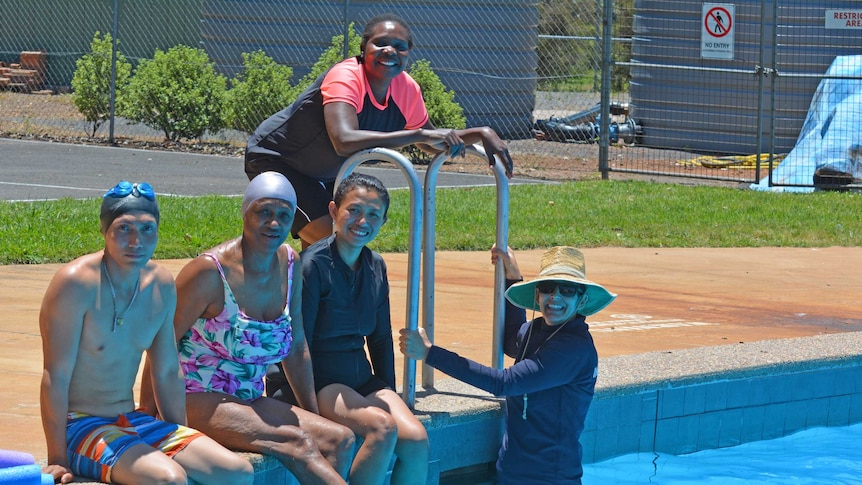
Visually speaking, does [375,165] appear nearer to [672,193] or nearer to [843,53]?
[672,193]

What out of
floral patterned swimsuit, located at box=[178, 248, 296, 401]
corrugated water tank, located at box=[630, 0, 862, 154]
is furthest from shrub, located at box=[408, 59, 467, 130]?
floral patterned swimsuit, located at box=[178, 248, 296, 401]

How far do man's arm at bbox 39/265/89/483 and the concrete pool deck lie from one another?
0.73m

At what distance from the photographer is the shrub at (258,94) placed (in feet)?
57.8

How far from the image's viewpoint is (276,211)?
13.5 feet

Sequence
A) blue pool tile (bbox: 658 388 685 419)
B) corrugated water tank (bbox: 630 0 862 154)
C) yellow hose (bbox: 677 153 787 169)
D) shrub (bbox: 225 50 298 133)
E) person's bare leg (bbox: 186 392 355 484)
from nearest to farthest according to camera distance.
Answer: person's bare leg (bbox: 186 392 355 484) → blue pool tile (bbox: 658 388 685 419) → yellow hose (bbox: 677 153 787 169) → shrub (bbox: 225 50 298 133) → corrugated water tank (bbox: 630 0 862 154)

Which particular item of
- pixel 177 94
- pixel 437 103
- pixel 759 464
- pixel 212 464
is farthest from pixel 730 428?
pixel 177 94

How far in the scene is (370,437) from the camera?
4262 millimetres

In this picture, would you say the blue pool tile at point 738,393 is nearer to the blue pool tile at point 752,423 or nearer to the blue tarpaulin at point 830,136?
the blue pool tile at point 752,423

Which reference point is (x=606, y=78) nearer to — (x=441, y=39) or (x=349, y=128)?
(x=441, y=39)

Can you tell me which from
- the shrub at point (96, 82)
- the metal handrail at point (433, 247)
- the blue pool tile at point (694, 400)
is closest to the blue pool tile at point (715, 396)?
the blue pool tile at point (694, 400)

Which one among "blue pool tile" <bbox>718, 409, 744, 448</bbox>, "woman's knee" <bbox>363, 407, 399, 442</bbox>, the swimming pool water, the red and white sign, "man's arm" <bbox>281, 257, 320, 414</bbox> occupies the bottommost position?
the swimming pool water

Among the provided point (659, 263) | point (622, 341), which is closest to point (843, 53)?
point (659, 263)

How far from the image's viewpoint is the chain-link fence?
1731cm

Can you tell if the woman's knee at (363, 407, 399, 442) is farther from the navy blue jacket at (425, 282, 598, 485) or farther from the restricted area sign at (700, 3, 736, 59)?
the restricted area sign at (700, 3, 736, 59)
